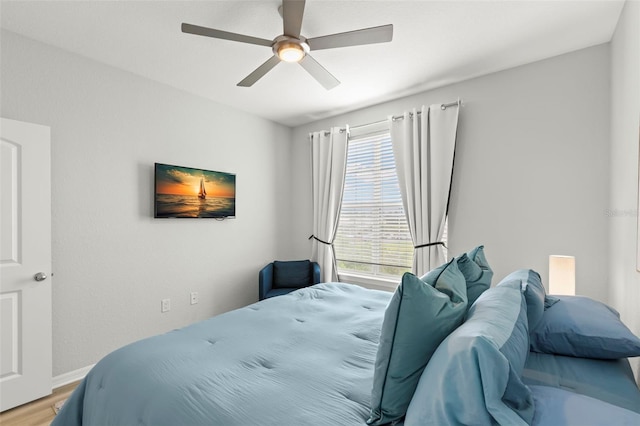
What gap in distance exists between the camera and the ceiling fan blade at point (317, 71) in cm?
222

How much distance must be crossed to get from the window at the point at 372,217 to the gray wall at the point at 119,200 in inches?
53.3

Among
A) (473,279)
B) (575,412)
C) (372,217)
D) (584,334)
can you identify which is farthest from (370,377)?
(372,217)

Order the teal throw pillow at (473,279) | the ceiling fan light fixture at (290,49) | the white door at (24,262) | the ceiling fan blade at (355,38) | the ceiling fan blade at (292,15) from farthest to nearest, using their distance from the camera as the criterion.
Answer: the white door at (24,262) < the ceiling fan light fixture at (290,49) < the ceiling fan blade at (355,38) < the ceiling fan blade at (292,15) < the teal throw pillow at (473,279)

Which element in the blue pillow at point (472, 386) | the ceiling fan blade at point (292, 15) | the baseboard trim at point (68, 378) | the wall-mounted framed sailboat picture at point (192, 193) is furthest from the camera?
the wall-mounted framed sailboat picture at point (192, 193)

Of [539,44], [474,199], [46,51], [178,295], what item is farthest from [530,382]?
[46,51]

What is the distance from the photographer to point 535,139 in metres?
2.76

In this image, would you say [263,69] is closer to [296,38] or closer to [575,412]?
[296,38]

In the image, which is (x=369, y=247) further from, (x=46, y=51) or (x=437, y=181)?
(x=46, y=51)

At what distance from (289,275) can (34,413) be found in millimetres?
2460

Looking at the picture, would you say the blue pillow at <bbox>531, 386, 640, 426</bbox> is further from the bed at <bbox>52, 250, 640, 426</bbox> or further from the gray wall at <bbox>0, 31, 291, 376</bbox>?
the gray wall at <bbox>0, 31, 291, 376</bbox>

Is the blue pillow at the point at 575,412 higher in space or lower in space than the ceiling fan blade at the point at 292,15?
lower

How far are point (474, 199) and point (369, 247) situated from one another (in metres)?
1.35

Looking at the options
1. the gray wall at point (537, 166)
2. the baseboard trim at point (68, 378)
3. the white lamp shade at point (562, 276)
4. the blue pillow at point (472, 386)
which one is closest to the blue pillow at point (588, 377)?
the blue pillow at point (472, 386)

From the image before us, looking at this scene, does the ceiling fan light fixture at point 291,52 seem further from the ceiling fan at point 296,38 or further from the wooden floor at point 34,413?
the wooden floor at point 34,413
